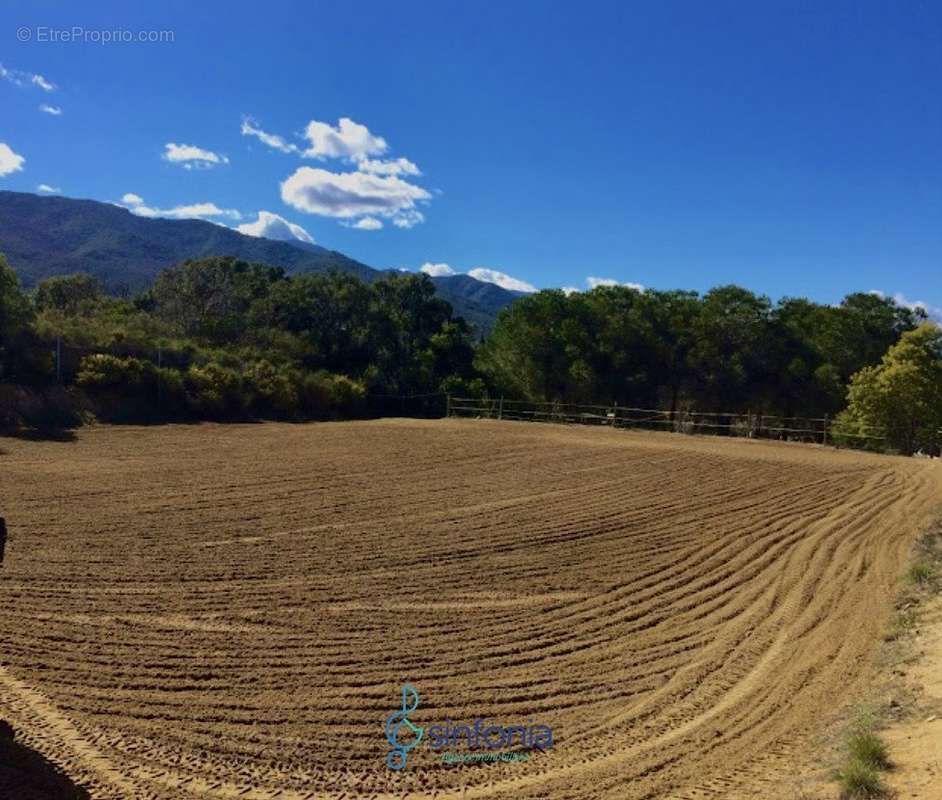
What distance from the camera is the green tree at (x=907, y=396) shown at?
91.6 ft

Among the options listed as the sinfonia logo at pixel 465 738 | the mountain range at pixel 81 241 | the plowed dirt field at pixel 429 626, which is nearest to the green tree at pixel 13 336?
the plowed dirt field at pixel 429 626

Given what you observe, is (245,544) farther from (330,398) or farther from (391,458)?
(330,398)

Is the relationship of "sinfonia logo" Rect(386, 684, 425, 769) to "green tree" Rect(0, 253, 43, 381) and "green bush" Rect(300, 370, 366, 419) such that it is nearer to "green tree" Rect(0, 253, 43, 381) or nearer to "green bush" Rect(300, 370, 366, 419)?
"green tree" Rect(0, 253, 43, 381)

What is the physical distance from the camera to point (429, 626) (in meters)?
7.41

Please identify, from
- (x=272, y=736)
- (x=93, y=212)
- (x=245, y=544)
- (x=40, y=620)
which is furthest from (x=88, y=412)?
(x=93, y=212)

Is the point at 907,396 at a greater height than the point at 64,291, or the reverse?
the point at 64,291

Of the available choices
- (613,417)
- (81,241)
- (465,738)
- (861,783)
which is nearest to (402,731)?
(465,738)

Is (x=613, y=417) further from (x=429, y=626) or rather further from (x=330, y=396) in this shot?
(x=429, y=626)

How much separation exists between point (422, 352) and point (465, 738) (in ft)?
137

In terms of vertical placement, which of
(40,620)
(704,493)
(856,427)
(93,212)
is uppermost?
(93,212)

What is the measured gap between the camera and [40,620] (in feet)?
22.5

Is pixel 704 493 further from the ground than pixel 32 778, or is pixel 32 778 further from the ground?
pixel 704 493

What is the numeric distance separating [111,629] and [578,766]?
4843 mm

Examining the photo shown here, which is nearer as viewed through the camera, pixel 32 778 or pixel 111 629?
pixel 32 778
